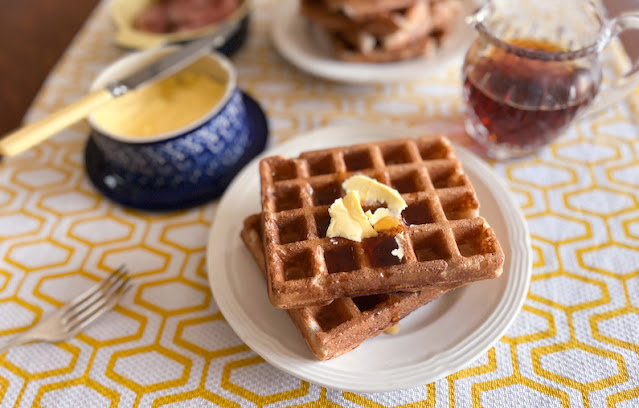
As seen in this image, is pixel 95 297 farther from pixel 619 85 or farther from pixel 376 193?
pixel 619 85

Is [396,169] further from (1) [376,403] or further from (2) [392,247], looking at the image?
(1) [376,403]

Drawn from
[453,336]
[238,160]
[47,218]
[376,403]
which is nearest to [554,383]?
[453,336]

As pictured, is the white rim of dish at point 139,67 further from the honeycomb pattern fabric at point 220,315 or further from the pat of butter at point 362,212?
the pat of butter at point 362,212

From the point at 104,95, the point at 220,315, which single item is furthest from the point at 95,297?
the point at 104,95

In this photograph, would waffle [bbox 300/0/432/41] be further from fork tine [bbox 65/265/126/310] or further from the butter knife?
fork tine [bbox 65/265/126/310]

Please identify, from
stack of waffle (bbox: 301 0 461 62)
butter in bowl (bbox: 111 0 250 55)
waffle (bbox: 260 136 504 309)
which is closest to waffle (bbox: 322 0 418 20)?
stack of waffle (bbox: 301 0 461 62)

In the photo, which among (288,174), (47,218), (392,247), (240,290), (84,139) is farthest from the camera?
(84,139)
